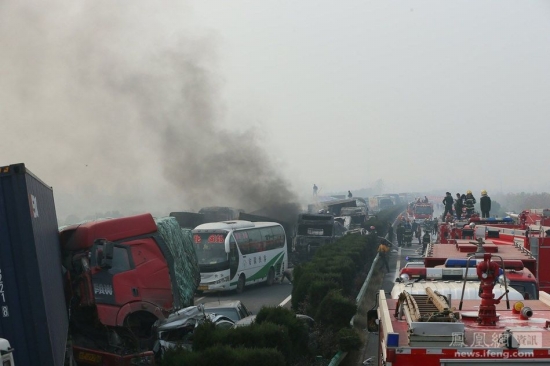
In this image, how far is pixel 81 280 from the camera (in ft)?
47.2

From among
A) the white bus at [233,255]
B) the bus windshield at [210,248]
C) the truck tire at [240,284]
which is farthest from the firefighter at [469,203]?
the bus windshield at [210,248]

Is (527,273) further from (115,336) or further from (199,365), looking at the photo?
(115,336)

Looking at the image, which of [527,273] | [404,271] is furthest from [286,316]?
[527,273]

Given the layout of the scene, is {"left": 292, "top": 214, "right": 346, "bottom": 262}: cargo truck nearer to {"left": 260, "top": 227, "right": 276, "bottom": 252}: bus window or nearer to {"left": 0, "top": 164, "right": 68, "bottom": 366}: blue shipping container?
{"left": 260, "top": 227, "right": 276, "bottom": 252}: bus window

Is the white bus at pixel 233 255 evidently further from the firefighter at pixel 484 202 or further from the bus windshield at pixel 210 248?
the firefighter at pixel 484 202

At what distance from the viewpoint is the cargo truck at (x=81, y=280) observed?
32.8 feet

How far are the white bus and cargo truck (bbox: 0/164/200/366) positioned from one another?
8.26m

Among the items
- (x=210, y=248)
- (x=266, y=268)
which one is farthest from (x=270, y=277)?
(x=210, y=248)

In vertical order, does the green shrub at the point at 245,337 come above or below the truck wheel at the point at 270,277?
above

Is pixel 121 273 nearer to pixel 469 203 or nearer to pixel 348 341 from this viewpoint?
pixel 348 341

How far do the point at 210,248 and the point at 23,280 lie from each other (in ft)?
61.2

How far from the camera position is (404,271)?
36.9 feet

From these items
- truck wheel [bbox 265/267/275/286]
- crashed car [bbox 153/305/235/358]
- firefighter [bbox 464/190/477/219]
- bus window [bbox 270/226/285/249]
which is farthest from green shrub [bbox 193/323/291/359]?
bus window [bbox 270/226/285/249]

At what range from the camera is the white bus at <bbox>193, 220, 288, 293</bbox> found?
28.1m
